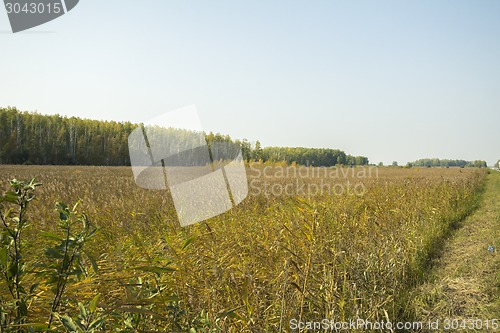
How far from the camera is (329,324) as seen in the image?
2.57 m

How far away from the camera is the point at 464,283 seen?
4199mm

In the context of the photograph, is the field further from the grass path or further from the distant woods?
the distant woods

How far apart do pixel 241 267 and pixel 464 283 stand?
2.93 m

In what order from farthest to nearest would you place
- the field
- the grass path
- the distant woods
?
the distant woods → the grass path → the field

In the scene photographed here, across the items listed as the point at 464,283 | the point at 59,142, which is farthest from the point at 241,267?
the point at 59,142

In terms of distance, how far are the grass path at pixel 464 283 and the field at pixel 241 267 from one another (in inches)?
6.8

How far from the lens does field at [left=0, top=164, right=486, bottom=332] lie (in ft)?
5.08

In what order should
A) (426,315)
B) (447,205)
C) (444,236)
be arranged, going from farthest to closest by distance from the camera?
(447,205) → (444,236) → (426,315)

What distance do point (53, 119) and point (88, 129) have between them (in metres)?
5.84

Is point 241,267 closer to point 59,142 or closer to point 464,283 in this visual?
point 464,283

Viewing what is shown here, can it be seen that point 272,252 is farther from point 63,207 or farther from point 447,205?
point 447,205

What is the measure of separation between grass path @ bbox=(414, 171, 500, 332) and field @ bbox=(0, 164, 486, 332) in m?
0.17

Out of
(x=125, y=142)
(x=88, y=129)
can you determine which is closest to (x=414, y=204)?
(x=125, y=142)

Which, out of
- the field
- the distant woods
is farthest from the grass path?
the distant woods
